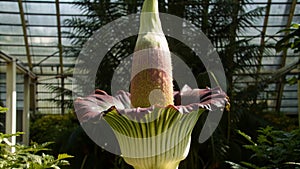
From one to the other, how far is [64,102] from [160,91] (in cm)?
601

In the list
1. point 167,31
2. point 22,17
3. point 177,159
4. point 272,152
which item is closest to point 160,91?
point 177,159

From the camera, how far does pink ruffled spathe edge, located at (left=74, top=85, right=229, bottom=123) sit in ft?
3.08

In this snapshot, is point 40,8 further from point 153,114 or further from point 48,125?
point 153,114

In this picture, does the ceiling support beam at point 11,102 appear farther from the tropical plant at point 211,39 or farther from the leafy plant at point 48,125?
the leafy plant at point 48,125

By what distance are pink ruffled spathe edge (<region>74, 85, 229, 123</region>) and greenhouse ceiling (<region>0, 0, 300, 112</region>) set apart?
8315mm

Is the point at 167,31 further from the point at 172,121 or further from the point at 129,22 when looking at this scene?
the point at 172,121

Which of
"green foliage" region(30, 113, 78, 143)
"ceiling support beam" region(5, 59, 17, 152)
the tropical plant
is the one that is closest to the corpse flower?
"ceiling support beam" region(5, 59, 17, 152)

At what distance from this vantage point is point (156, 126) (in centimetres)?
100

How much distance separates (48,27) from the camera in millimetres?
10578

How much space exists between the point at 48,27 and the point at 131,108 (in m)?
9.98

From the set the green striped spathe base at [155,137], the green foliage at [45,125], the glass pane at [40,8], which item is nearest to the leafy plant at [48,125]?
the green foliage at [45,125]

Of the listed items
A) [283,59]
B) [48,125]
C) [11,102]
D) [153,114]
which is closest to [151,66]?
[153,114]

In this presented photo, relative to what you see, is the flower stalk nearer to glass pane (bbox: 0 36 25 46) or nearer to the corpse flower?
the corpse flower

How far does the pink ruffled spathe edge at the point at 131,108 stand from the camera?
0.94 metres
